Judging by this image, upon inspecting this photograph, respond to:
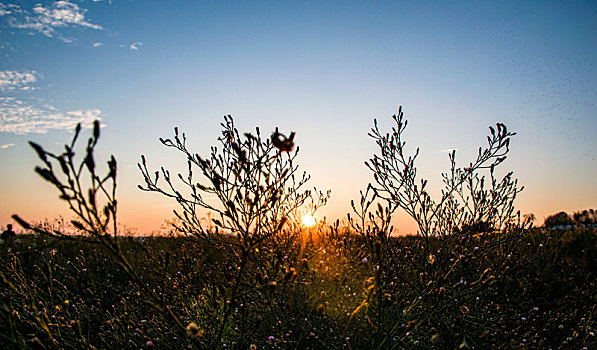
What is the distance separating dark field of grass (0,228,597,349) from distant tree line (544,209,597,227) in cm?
165

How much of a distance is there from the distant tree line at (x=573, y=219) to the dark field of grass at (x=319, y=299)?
5.41 ft

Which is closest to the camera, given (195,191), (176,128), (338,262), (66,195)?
(66,195)

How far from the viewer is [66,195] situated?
1.24 meters

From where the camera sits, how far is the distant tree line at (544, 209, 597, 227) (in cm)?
881

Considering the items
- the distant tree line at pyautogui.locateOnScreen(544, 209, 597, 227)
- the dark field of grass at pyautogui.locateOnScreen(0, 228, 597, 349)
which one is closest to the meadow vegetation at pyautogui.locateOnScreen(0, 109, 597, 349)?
the dark field of grass at pyautogui.locateOnScreen(0, 228, 597, 349)

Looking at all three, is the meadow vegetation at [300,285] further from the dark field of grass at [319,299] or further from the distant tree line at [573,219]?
the distant tree line at [573,219]

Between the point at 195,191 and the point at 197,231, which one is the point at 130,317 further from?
the point at 195,191

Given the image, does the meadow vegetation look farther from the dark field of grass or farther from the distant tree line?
the distant tree line

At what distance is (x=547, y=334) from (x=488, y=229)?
1.55 metres

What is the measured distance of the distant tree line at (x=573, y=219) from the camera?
28.9 feet

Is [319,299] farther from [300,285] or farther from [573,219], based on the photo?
[573,219]

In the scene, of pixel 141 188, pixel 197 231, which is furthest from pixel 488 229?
pixel 141 188

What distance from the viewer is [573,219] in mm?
10195

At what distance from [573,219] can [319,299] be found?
1055 cm
